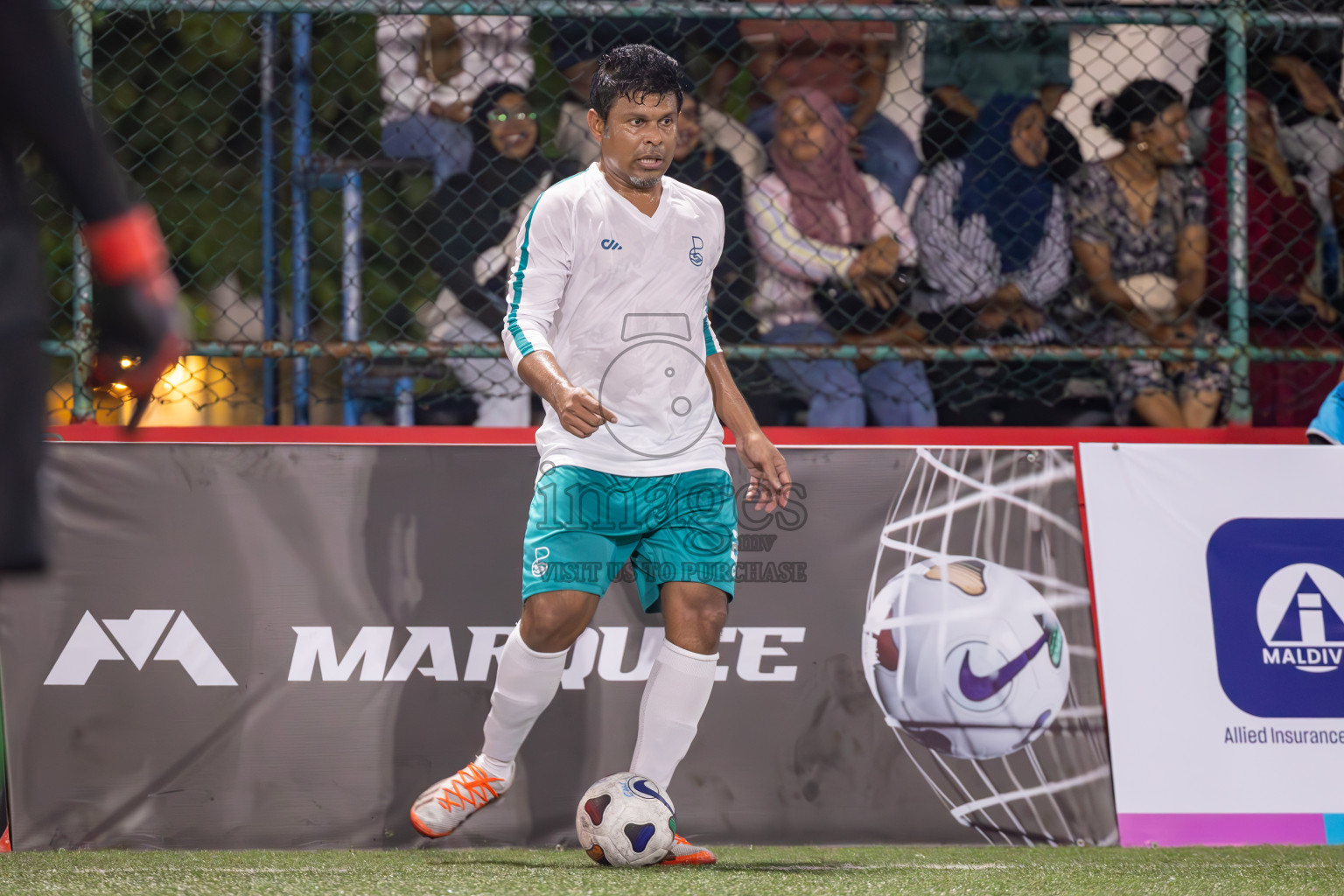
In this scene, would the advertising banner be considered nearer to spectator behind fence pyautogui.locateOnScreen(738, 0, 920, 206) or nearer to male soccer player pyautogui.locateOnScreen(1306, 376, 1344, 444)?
male soccer player pyautogui.locateOnScreen(1306, 376, 1344, 444)

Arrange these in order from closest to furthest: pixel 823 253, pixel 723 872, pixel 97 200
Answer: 1. pixel 97 200
2. pixel 723 872
3. pixel 823 253

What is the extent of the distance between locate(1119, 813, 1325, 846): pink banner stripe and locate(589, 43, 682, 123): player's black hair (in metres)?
2.18

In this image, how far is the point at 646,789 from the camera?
9.52 ft

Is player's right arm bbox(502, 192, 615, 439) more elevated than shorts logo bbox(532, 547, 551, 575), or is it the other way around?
player's right arm bbox(502, 192, 615, 439)

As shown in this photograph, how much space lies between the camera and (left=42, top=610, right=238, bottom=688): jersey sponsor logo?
3352 millimetres

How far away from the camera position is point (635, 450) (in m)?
3.03

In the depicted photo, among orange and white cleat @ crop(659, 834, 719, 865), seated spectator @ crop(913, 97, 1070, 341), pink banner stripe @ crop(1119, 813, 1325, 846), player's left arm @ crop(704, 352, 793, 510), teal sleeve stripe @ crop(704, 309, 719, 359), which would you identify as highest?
seated spectator @ crop(913, 97, 1070, 341)

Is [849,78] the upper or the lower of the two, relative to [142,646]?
upper

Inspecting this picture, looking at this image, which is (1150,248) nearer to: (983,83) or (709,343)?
(983,83)

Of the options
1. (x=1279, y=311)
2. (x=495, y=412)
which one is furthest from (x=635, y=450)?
(x=1279, y=311)

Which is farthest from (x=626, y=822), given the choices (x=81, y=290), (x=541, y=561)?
(x=81, y=290)

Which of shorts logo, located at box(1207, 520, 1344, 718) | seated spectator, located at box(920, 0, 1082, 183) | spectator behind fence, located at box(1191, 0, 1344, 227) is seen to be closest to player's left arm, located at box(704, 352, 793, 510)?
shorts logo, located at box(1207, 520, 1344, 718)

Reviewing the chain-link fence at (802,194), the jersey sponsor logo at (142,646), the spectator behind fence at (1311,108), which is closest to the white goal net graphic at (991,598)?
the chain-link fence at (802,194)

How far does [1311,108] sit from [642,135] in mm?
2681
